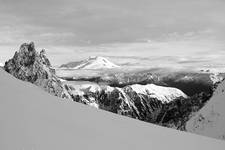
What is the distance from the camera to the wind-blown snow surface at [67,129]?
11219 millimetres

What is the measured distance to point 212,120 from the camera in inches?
5645

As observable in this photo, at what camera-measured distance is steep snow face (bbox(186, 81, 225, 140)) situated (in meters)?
134

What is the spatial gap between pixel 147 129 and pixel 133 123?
87cm

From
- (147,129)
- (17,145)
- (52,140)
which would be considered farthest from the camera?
(147,129)

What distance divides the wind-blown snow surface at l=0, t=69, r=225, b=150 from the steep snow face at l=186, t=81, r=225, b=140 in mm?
116091

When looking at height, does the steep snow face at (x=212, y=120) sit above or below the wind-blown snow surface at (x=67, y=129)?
below

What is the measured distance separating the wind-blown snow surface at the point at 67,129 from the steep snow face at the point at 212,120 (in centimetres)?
11609

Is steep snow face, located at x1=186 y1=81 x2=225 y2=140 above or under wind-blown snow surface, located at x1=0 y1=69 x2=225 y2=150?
under

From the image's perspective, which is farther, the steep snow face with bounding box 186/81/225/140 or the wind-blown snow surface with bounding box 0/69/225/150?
the steep snow face with bounding box 186/81/225/140

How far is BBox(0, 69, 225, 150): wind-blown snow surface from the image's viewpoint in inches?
442

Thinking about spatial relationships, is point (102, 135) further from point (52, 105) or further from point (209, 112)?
point (209, 112)

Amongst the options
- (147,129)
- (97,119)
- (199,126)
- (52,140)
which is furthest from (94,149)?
(199,126)

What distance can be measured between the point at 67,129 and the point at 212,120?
453 feet

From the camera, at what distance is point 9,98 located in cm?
1370
